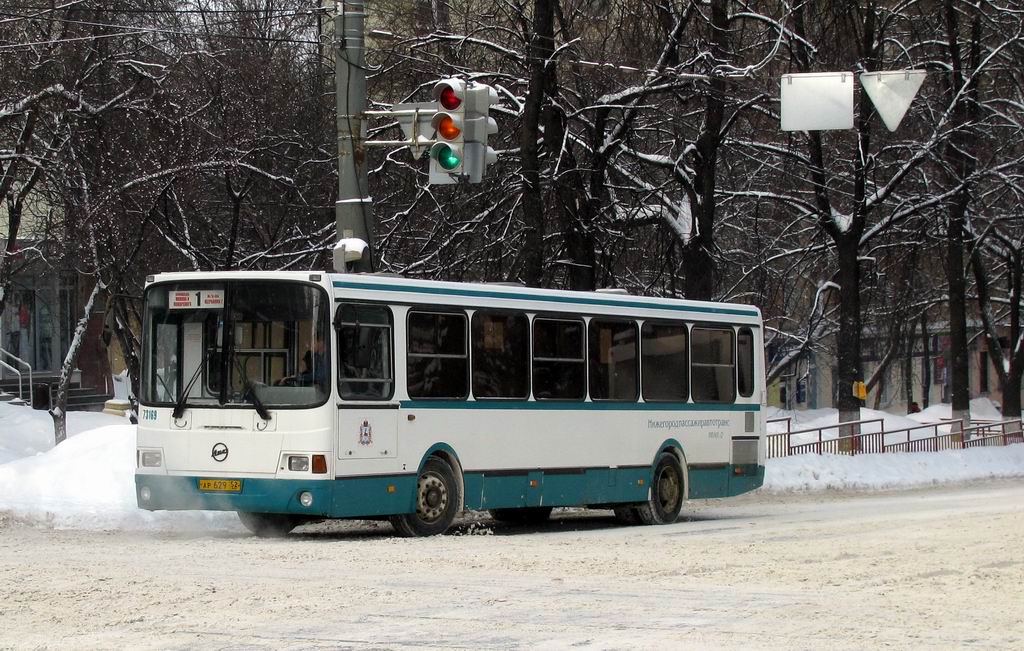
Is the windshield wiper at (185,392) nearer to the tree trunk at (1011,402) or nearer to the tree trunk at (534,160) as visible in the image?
the tree trunk at (534,160)

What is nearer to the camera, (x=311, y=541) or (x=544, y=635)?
(x=544, y=635)

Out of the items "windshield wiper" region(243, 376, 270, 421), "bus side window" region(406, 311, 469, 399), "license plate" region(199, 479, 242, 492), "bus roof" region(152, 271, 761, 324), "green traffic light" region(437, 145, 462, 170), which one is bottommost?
"license plate" region(199, 479, 242, 492)

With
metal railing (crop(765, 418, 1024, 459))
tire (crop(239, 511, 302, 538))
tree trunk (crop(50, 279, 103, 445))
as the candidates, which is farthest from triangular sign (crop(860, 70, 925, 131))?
tree trunk (crop(50, 279, 103, 445))

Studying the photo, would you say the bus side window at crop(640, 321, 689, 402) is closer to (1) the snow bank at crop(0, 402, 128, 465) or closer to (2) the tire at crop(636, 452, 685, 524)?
(2) the tire at crop(636, 452, 685, 524)

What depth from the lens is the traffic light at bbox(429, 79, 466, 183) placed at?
1775 cm

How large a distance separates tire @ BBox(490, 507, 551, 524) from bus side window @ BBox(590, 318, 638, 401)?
Answer: 1.65 meters

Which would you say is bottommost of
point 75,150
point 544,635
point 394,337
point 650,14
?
point 544,635

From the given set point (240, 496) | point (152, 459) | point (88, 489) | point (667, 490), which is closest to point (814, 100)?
point (667, 490)

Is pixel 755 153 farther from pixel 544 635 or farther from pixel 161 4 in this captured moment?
pixel 544 635

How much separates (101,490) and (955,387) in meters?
27.2

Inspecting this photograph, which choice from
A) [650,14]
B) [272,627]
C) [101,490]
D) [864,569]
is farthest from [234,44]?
[272,627]

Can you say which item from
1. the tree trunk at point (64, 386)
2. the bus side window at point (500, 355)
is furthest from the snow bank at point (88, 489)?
the tree trunk at point (64, 386)

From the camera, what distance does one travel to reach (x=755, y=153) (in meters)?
33.9

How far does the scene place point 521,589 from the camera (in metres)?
11.7
